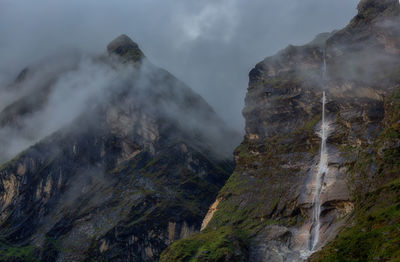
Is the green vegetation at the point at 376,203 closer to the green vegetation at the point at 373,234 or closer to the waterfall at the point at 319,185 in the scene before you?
the green vegetation at the point at 373,234

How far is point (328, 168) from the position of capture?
150000 mm

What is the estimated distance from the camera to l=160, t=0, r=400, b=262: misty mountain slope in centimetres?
12262

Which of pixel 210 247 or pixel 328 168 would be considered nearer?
pixel 210 247

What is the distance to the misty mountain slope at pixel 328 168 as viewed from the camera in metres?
123

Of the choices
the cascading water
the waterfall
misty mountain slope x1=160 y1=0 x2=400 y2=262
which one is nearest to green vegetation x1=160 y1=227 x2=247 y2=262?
misty mountain slope x1=160 y1=0 x2=400 y2=262

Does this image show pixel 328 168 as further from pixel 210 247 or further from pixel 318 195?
pixel 210 247

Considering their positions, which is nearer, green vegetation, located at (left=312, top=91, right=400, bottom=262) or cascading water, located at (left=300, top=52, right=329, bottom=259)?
green vegetation, located at (left=312, top=91, right=400, bottom=262)

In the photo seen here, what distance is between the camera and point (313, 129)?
16912cm

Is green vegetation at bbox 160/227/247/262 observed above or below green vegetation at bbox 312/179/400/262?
below

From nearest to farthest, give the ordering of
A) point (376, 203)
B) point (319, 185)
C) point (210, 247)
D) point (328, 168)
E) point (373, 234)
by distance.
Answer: point (373, 234) < point (376, 203) < point (210, 247) < point (319, 185) < point (328, 168)

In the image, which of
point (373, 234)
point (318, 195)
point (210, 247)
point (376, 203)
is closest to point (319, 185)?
point (318, 195)

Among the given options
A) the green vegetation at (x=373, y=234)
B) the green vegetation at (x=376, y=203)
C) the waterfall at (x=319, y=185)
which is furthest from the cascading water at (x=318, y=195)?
the green vegetation at (x=373, y=234)

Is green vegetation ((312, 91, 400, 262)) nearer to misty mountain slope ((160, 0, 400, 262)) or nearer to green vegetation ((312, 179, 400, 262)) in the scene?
green vegetation ((312, 179, 400, 262))

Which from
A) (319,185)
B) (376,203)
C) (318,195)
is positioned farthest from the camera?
(319,185)
